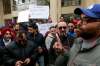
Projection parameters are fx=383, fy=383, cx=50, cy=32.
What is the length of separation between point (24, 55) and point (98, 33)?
163 inches

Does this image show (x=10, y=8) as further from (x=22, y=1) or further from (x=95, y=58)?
(x=95, y=58)

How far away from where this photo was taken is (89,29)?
3.36 meters

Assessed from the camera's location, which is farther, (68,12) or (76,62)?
(68,12)

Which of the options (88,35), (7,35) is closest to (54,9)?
(7,35)

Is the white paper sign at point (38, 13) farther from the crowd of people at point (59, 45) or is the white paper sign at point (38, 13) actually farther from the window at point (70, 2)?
the window at point (70, 2)

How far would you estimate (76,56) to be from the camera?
3.43m

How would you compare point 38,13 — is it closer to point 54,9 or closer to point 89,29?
point 54,9

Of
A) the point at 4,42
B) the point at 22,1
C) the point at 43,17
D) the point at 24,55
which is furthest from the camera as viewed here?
the point at 22,1

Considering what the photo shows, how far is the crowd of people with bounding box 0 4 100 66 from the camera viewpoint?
336 cm

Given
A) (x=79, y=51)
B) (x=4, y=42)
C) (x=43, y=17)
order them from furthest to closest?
(x=43, y=17) < (x=4, y=42) < (x=79, y=51)

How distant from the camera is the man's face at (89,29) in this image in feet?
11.0

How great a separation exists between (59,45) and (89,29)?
76cm

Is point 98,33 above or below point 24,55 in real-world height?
above

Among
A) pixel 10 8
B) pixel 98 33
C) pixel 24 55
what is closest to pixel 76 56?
pixel 98 33
